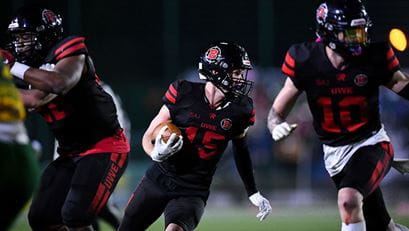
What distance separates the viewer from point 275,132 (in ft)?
17.6

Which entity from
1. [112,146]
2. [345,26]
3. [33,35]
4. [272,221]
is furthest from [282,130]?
[272,221]

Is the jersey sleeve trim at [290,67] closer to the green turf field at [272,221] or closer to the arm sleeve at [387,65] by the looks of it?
the arm sleeve at [387,65]

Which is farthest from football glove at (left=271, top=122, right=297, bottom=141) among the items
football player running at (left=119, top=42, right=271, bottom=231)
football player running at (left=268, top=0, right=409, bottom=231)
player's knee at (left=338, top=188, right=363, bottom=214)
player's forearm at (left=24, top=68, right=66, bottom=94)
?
player's forearm at (left=24, top=68, right=66, bottom=94)

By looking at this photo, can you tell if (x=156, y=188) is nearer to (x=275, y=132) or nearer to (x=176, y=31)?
(x=275, y=132)

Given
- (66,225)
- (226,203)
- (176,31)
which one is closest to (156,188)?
(66,225)

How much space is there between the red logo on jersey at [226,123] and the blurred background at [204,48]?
6.26 metres

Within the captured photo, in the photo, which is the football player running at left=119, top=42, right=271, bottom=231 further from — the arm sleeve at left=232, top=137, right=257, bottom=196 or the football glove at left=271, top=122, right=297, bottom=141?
the football glove at left=271, top=122, right=297, bottom=141

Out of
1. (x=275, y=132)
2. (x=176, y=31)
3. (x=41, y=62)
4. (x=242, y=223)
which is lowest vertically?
(x=242, y=223)

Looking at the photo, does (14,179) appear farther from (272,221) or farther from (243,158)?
(272,221)

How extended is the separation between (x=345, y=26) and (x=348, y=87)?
0.38 m

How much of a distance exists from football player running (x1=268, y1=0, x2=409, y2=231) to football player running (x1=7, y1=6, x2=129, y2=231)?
107 cm

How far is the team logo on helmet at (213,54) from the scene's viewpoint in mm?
5410

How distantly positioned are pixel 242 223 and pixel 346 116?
4.00m

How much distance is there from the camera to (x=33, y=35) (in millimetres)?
5277
